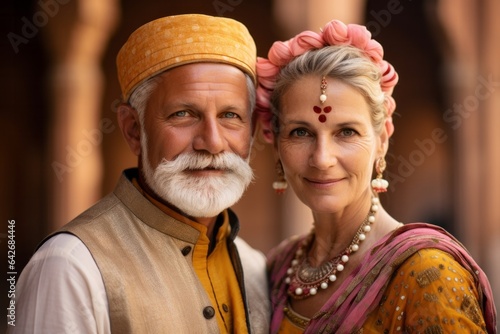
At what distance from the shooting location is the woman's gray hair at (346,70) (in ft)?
8.80

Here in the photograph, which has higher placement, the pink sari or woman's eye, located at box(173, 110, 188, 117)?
woman's eye, located at box(173, 110, 188, 117)

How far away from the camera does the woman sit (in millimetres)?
2350

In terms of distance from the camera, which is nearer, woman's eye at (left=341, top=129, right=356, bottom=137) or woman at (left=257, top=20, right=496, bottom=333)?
woman at (left=257, top=20, right=496, bottom=333)

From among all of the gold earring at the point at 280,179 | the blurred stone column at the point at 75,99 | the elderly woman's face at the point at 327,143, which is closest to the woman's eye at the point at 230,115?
the elderly woman's face at the point at 327,143

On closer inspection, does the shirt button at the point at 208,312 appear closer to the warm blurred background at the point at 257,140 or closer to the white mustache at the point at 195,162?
the white mustache at the point at 195,162

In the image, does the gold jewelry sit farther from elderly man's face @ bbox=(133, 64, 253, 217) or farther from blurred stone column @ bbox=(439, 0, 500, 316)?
blurred stone column @ bbox=(439, 0, 500, 316)

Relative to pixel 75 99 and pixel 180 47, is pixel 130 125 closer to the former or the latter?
pixel 180 47

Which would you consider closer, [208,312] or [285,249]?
[208,312]

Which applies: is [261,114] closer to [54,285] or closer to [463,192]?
[54,285]

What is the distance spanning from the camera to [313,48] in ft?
9.25

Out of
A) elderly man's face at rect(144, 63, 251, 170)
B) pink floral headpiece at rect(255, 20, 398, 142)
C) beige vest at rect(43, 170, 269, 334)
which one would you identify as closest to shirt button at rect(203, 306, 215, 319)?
beige vest at rect(43, 170, 269, 334)

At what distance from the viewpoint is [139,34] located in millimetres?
2904

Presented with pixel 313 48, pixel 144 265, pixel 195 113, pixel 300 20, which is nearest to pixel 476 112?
pixel 300 20

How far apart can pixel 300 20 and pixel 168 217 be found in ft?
15.4
